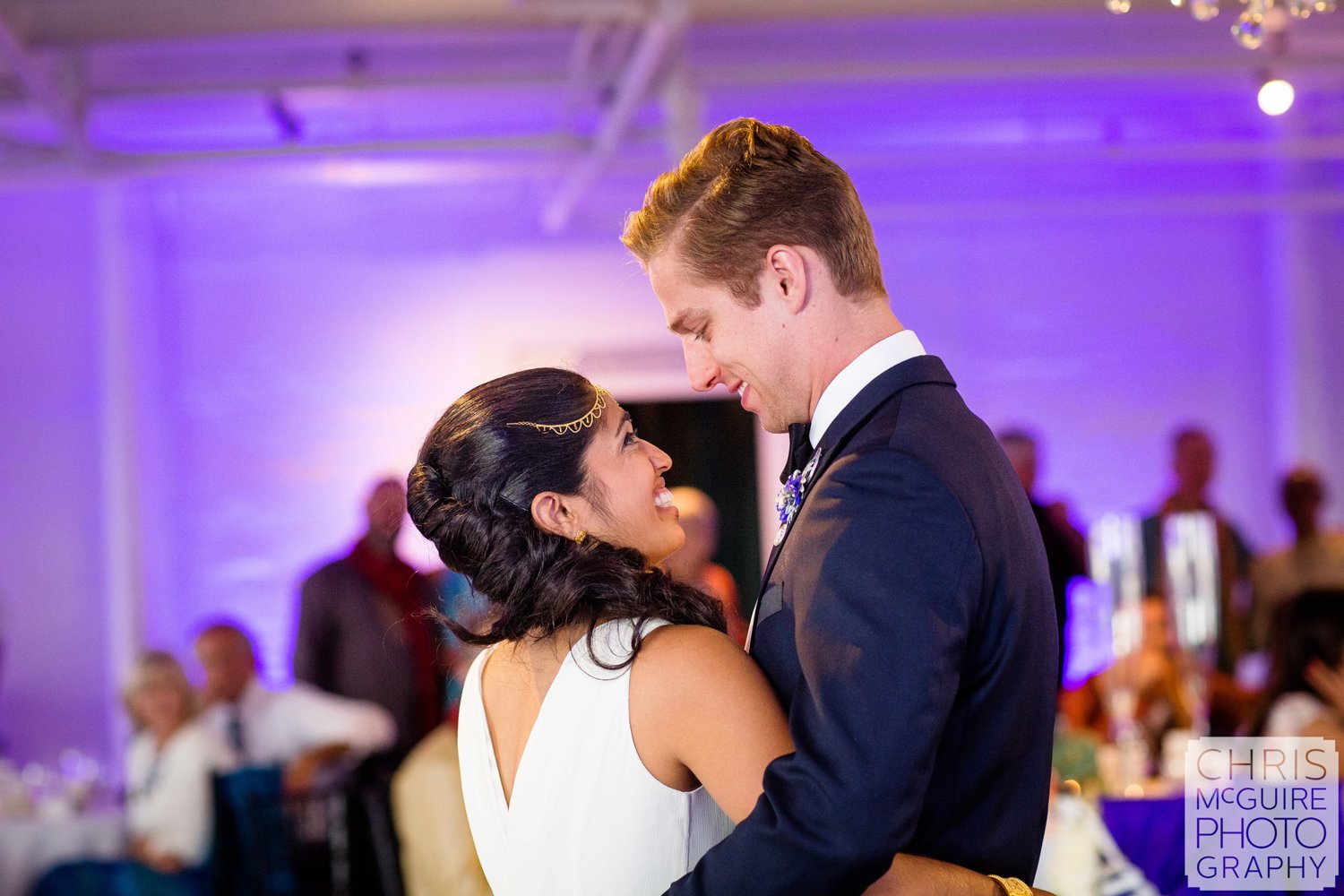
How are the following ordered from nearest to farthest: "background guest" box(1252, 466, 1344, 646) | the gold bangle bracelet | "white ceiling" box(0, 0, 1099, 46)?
the gold bangle bracelet < "white ceiling" box(0, 0, 1099, 46) < "background guest" box(1252, 466, 1344, 646)

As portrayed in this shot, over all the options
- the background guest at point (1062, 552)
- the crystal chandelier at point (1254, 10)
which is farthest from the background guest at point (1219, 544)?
the crystal chandelier at point (1254, 10)

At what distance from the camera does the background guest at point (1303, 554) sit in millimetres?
6047

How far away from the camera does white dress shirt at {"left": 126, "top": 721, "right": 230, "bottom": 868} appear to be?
509cm

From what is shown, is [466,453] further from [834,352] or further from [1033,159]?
[1033,159]

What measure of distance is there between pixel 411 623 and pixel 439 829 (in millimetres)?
2502

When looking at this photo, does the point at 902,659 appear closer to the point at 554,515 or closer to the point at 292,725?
the point at 554,515

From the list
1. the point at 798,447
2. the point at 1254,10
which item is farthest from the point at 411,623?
the point at 798,447

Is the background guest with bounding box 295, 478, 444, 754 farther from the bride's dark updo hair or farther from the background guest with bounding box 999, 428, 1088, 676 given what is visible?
the bride's dark updo hair

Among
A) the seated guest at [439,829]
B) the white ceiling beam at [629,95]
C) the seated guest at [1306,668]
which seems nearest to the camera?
the seated guest at [439,829]

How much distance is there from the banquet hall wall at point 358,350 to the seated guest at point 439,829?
3.92 m

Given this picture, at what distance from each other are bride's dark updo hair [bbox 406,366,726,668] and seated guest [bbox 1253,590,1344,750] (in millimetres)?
2839

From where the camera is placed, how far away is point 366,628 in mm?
5859

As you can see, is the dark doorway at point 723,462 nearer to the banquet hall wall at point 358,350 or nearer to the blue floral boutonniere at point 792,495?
the banquet hall wall at point 358,350

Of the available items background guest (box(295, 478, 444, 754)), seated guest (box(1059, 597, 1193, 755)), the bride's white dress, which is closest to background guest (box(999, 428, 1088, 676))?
seated guest (box(1059, 597, 1193, 755))
